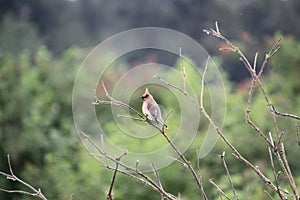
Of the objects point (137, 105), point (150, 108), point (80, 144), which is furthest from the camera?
point (80, 144)

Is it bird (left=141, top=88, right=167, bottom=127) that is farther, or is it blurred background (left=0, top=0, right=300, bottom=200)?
blurred background (left=0, top=0, right=300, bottom=200)

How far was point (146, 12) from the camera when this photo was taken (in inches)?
771

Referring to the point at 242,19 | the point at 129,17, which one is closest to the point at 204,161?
the point at 242,19

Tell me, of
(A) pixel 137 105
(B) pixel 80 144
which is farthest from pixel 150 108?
(B) pixel 80 144

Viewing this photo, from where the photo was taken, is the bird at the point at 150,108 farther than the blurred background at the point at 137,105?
No

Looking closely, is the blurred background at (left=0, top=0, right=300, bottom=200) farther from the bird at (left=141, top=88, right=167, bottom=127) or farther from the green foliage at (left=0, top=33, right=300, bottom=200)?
the bird at (left=141, top=88, right=167, bottom=127)

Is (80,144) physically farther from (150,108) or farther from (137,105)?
(150,108)

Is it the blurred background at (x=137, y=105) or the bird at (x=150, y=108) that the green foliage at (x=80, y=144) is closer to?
the blurred background at (x=137, y=105)

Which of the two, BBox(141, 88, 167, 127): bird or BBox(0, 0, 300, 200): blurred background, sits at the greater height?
BBox(0, 0, 300, 200): blurred background

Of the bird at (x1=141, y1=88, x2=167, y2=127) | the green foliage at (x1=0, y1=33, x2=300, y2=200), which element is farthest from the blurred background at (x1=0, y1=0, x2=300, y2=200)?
the bird at (x1=141, y1=88, x2=167, y2=127)

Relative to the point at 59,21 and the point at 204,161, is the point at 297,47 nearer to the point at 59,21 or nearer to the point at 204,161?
the point at 204,161

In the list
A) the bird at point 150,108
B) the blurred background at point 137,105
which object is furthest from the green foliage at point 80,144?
the bird at point 150,108

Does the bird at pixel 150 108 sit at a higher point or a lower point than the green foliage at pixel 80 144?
lower

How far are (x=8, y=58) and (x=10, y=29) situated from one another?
796 cm
